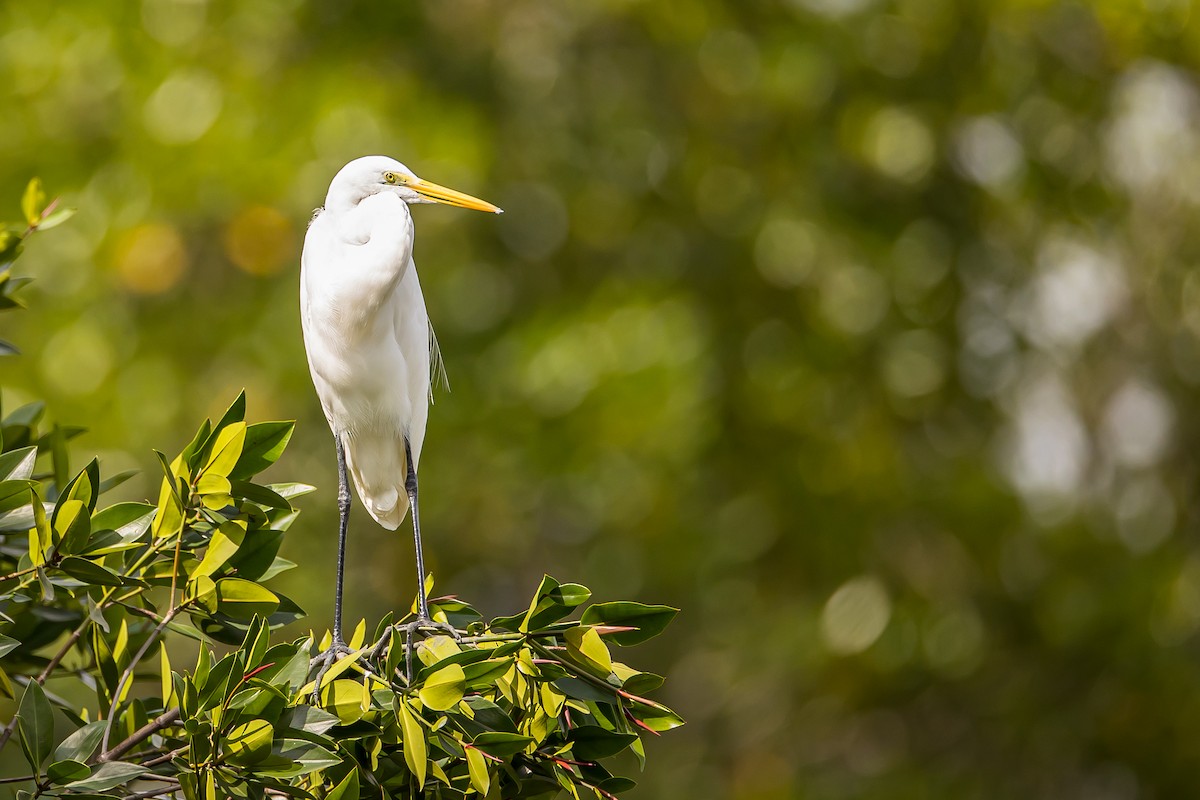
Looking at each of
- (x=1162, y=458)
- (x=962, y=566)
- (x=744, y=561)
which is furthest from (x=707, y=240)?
(x=1162, y=458)

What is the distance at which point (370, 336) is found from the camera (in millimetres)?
1731

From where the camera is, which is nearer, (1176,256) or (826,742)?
(1176,256)

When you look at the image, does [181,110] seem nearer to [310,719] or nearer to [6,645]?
[6,645]

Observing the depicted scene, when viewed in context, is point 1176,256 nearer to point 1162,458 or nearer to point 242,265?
point 1162,458

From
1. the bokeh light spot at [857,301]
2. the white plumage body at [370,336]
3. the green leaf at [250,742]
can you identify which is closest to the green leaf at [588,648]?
the green leaf at [250,742]

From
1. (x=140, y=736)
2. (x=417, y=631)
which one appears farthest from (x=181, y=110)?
(x=140, y=736)

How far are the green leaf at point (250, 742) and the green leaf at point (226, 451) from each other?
230 millimetres

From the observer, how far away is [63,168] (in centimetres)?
422

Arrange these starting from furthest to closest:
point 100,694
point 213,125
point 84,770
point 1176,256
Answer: point 1176,256, point 213,125, point 100,694, point 84,770

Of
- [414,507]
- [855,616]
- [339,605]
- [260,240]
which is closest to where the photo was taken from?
[339,605]

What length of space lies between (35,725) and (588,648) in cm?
49

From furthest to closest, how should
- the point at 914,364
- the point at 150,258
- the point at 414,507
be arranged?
the point at 914,364
the point at 150,258
the point at 414,507

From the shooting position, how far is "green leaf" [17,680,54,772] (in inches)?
45.1

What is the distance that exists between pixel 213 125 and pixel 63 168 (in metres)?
0.54
